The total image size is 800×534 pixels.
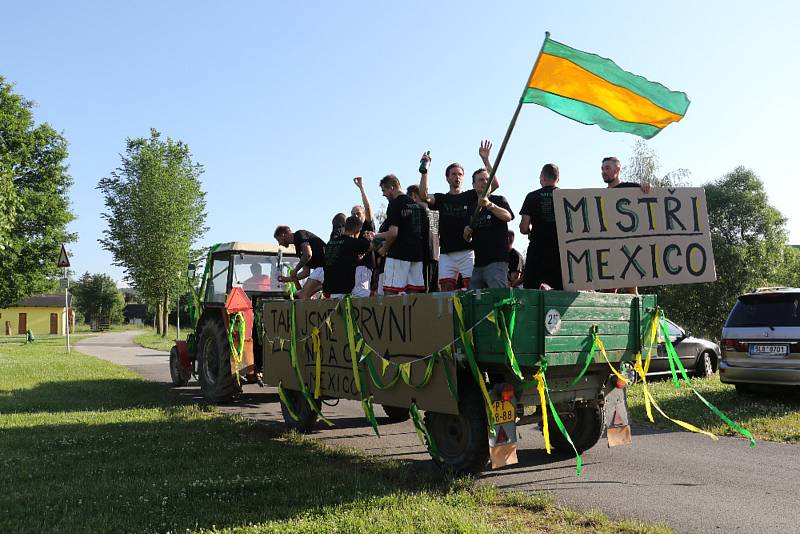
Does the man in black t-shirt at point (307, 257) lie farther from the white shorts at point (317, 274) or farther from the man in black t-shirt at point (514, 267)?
the man in black t-shirt at point (514, 267)

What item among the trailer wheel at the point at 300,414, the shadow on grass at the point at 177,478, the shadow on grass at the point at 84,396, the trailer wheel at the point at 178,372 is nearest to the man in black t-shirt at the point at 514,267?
the shadow on grass at the point at 177,478

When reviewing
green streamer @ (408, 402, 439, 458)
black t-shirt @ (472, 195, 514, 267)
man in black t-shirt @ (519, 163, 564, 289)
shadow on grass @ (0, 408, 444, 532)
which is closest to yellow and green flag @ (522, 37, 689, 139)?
man in black t-shirt @ (519, 163, 564, 289)

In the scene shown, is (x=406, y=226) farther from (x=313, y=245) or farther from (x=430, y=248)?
(x=313, y=245)

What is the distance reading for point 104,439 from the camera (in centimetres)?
715

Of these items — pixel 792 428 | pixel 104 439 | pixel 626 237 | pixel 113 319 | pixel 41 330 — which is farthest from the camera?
pixel 113 319

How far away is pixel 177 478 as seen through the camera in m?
5.46

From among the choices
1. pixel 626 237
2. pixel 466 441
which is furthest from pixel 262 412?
pixel 626 237

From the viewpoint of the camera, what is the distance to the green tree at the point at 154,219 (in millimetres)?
38281

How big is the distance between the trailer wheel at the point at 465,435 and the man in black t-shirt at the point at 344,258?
2481 mm

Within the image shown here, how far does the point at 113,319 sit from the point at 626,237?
76848 millimetres

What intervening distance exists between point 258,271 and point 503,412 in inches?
257

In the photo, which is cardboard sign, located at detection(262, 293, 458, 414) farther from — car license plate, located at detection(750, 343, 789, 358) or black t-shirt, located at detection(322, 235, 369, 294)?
car license plate, located at detection(750, 343, 789, 358)

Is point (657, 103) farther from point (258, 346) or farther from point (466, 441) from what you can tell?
point (258, 346)

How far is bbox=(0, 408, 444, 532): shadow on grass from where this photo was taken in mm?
4512
